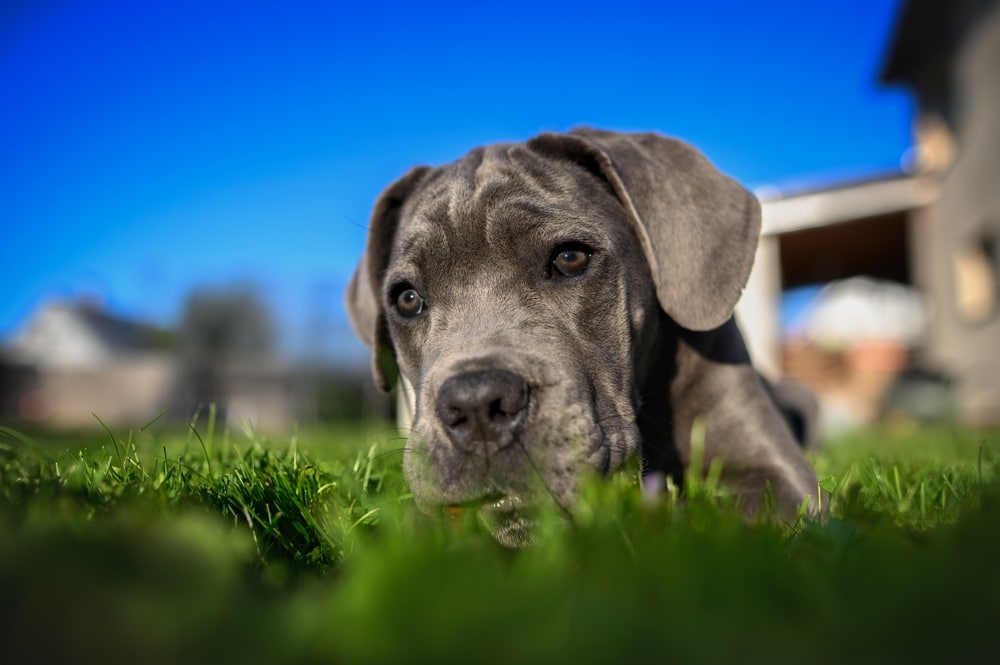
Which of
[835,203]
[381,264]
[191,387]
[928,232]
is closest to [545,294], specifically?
[381,264]

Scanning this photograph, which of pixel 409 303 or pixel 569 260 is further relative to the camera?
pixel 409 303

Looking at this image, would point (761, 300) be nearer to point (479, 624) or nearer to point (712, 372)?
point (712, 372)

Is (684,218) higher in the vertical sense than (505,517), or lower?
higher

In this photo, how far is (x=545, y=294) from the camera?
310 centimetres

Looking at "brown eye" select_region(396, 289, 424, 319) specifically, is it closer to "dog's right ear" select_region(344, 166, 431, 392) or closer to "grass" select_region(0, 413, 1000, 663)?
"dog's right ear" select_region(344, 166, 431, 392)

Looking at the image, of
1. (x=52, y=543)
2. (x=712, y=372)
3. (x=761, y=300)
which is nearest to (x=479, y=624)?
(x=52, y=543)

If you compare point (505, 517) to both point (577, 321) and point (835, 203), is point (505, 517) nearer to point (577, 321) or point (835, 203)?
point (577, 321)

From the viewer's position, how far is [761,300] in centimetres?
1209

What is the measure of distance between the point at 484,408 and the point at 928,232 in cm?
1591

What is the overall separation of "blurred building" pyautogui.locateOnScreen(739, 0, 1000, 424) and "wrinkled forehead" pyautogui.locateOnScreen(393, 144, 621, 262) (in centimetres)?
869

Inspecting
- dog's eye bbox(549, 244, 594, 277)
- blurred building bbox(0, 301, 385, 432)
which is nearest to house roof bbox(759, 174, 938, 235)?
blurred building bbox(0, 301, 385, 432)

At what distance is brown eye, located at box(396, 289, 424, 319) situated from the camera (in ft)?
11.3

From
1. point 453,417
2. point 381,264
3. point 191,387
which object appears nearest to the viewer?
point 453,417

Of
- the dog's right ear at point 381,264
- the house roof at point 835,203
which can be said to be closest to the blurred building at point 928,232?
the house roof at point 835,203
